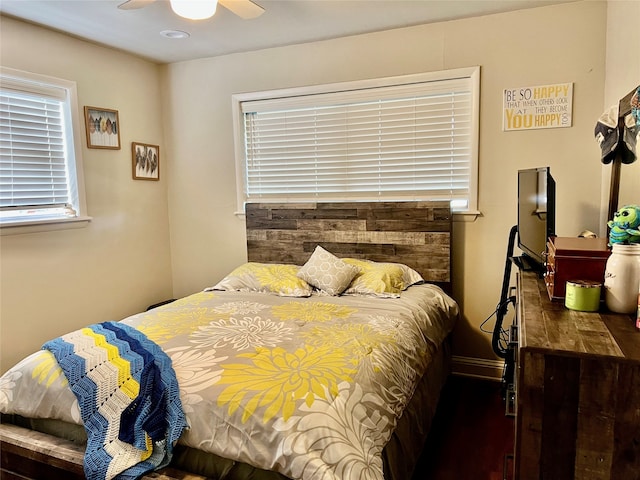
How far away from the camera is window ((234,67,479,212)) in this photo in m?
3.15

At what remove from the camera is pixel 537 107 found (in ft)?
9.50

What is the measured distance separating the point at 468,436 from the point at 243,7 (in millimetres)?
2654

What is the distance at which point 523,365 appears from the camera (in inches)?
46.9

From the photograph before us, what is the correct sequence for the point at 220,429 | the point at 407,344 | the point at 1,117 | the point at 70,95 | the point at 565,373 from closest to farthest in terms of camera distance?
1. the point at 565,373
2. the point at 220,429
3. the point at 407,344
4. the point at 1,117
5. the point at 70,95

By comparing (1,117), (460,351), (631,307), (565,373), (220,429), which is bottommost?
(460,351)

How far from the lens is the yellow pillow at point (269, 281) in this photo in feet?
9.84

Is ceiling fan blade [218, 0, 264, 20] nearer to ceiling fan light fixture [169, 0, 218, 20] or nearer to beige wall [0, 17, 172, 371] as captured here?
ceiling fan light fixture [169, 0, 218, 20]

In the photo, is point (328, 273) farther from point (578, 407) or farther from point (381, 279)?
point (578, 407)

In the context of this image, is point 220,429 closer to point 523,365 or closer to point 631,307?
point 523,365

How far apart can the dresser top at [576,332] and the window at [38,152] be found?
3.03m

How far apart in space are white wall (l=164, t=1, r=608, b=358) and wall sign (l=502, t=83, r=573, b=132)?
1.9 inches

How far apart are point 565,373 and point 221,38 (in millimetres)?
3167

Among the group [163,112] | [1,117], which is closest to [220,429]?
[1,117]

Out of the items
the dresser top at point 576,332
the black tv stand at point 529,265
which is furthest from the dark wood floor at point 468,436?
the dresser top at point 576,332
